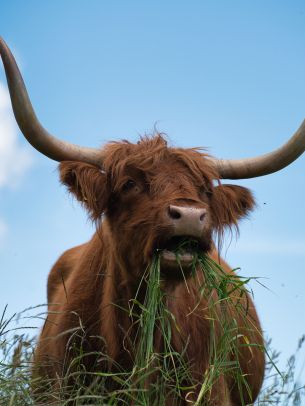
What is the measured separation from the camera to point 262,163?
657 cm

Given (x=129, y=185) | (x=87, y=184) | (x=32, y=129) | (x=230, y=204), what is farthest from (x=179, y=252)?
(x=32, y=129)

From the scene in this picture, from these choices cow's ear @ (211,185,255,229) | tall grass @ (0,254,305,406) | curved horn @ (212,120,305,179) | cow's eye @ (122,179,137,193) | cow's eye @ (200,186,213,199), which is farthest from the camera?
curved horn @ (212,120,305,179)

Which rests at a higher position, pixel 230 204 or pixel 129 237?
pixel 230 204

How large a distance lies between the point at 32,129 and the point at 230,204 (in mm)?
1727

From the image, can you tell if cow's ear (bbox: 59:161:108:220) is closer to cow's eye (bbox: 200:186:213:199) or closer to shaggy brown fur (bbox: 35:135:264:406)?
shaggy brown fur (bbox: 35:135:264:406)

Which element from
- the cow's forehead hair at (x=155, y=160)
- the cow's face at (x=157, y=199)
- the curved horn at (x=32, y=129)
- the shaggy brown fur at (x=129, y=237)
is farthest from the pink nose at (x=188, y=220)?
the curved horn at (x=32, y=129)

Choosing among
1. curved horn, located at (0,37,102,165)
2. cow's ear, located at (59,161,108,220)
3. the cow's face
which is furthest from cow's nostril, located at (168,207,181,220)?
curved horn, located at (0,37,102,165)

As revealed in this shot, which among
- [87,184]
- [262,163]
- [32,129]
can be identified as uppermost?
[32,129]

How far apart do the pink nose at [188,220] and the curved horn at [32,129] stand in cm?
147

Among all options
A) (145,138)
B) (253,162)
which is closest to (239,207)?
(253,162)

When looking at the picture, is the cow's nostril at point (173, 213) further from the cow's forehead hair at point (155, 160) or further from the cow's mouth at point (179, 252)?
the cow's forehead hair at point (155, 160)

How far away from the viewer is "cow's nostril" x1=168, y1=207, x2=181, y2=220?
5.05 meters

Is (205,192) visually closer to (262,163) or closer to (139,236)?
(139,236)

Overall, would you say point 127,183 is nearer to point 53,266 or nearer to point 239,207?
point 239,207
